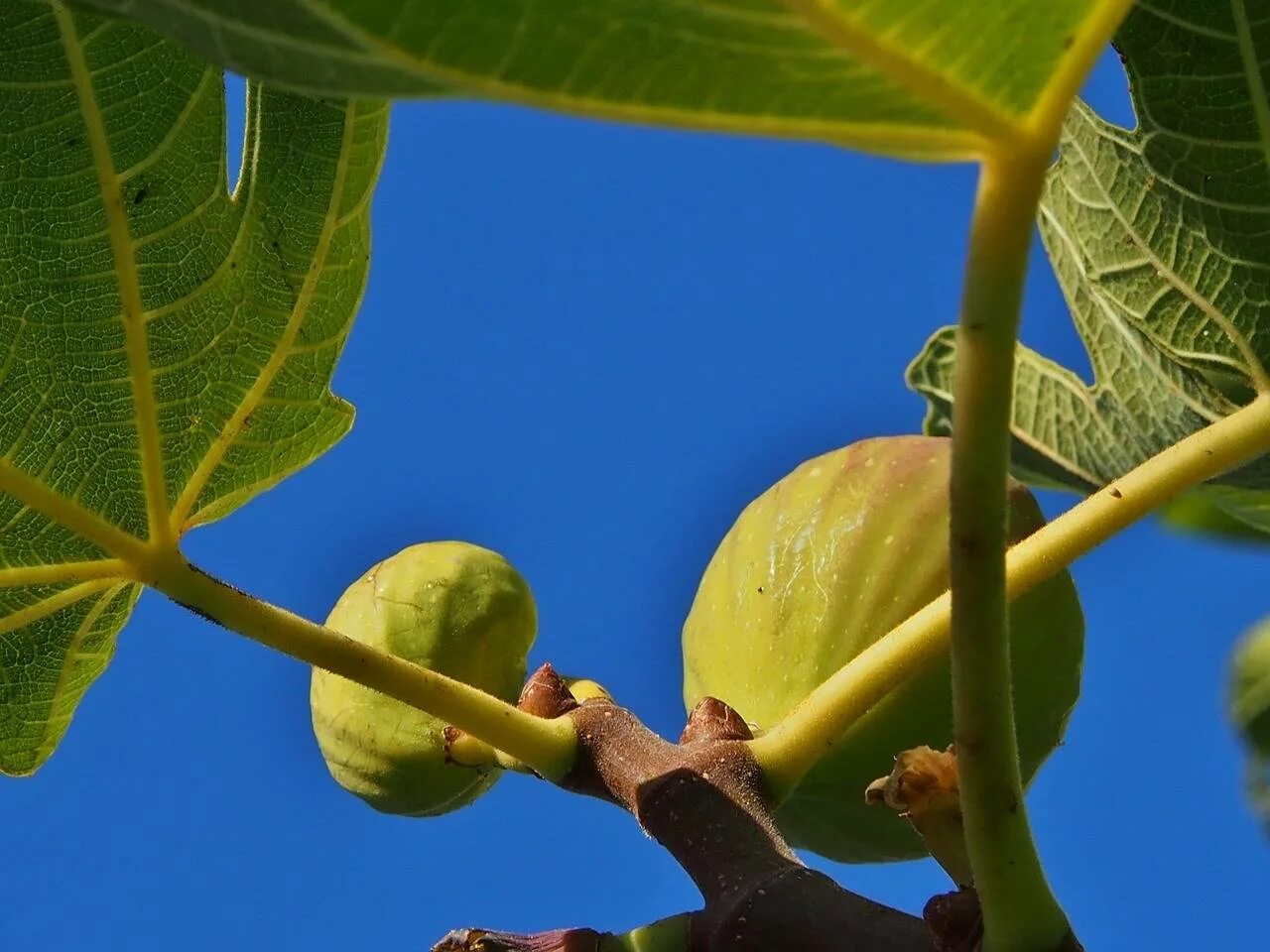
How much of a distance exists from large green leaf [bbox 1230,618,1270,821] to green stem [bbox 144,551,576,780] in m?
1.33

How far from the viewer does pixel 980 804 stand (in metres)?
0.64

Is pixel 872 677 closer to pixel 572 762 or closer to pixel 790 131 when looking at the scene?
pixel 572 762

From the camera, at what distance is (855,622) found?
3.82 feet

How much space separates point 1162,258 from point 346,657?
28.4 inches

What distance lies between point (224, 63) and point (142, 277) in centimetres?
52

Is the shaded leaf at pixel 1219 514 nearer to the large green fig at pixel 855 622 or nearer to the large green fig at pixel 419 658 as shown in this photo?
the large green fig at pixel 855 622

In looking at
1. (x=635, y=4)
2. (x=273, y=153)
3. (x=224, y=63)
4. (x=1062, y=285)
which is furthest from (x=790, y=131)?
(x=1062, y=285)

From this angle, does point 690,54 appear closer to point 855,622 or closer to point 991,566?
point 991,566

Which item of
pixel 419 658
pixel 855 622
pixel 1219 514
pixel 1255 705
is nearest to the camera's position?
pixel 855 622

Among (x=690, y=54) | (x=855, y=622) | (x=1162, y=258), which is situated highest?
(x=1162, y=258)

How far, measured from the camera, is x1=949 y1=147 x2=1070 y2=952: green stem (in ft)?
1.75

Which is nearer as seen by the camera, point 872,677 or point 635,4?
point 635,4

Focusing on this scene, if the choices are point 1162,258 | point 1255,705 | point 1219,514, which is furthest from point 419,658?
point 1255,705

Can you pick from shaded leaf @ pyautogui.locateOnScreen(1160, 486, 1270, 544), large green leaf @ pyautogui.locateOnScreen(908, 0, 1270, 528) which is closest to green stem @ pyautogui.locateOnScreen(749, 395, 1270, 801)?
large green leaf @ pyautogui.locateOnScreen(908, 0, 1270, 528)
